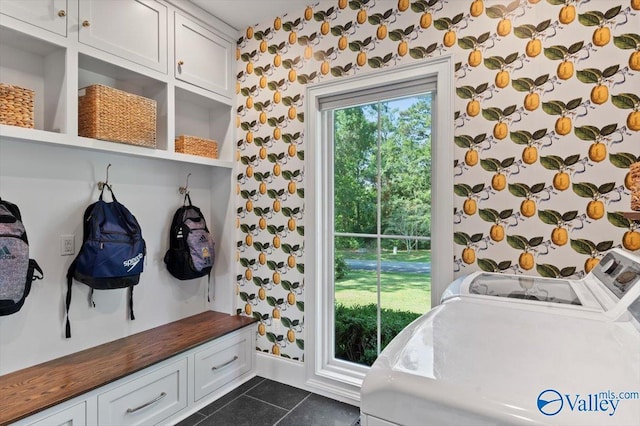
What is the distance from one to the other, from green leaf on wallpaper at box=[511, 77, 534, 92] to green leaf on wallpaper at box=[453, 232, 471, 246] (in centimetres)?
76

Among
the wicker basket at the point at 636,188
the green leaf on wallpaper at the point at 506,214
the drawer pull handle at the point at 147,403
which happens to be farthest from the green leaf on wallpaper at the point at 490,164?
the drawer pull handle at the point at 147,403

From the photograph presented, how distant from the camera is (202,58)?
240cm

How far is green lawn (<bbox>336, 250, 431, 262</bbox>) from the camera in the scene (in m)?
2.06

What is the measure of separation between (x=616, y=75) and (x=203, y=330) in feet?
8.62

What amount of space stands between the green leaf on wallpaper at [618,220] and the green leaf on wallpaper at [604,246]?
0.08 meters

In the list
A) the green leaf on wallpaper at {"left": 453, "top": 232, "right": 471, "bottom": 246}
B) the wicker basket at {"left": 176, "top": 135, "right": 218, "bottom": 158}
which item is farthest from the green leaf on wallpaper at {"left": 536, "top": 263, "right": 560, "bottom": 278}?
the wicker basket at {"left": 176, "top": 135, "right": 218, "bottom": 158}

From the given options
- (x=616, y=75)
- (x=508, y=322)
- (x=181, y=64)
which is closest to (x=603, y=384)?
(x=508, y=322)

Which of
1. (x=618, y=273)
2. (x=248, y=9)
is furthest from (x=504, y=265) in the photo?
(x=248, y=9)

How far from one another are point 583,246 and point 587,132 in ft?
1.68

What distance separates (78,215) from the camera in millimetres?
1972

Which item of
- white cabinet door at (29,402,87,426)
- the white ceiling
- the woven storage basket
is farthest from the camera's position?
the white ceiling

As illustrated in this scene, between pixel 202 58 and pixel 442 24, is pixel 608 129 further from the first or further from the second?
pixel 202 58

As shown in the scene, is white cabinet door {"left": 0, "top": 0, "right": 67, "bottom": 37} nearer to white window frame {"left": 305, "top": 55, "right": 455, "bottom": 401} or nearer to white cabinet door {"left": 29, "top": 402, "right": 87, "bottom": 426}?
white window frame {"left": 305, "top": 55, "right": 455, "bottom": 401}

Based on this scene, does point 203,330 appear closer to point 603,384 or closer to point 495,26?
point 603,384
